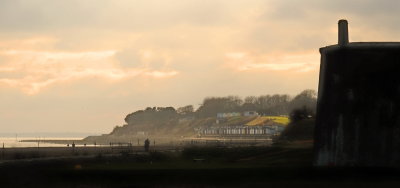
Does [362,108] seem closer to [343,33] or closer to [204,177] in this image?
[343,33]

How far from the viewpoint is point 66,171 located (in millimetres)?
20609

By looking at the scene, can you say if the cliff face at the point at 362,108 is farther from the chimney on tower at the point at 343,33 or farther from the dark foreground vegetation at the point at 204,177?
the dark foreground vegetation at the point at 204,177

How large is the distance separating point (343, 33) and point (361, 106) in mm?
3164

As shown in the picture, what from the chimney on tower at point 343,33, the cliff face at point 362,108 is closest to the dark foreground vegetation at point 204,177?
the cliff face at point 362,108

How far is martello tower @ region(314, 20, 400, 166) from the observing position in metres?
24.2

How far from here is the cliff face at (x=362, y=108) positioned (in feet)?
79.4

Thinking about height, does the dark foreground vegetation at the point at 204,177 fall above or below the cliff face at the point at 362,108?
below

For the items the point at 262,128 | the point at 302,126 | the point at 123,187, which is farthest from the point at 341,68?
the point at 262,128

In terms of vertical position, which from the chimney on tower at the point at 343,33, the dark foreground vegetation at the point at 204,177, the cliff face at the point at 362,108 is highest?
the chimney on tower at the point at 343,33

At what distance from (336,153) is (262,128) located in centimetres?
16290

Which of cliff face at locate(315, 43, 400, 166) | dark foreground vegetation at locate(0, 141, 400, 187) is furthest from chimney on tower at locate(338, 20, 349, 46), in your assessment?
dark foreground vegetation at locate(0, 141, 400, 187)

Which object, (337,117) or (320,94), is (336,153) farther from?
(320,94)

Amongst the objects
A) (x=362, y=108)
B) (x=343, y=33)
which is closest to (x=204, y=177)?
(x=362, y=108)

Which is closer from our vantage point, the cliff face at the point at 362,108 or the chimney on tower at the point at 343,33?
the cliff face at the point at 362,108
